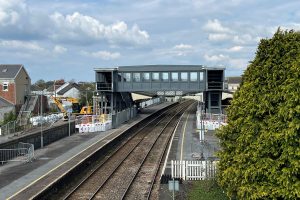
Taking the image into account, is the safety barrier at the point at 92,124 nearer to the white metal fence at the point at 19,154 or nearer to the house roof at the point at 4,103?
the white metal fence at the point at 19,154

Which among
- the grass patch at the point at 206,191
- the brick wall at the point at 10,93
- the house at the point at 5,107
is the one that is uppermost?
the brick wall at the point at 10,93

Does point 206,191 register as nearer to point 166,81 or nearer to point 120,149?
point 120,149

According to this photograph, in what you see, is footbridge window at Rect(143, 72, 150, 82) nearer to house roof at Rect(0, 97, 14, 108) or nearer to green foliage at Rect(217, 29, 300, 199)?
house roof at Rect(0, 97, 14, 108)

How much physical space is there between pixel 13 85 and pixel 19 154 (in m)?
41.5

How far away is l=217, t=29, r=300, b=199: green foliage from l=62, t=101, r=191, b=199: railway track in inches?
323

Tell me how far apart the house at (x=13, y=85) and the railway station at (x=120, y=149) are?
13.5 m

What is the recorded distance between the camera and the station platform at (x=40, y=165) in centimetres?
1943

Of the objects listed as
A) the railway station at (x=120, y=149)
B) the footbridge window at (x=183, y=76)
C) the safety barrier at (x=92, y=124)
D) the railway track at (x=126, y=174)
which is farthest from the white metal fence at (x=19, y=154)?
the footbridge window at (x=183, y=76)

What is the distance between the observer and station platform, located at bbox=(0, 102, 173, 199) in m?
19.4

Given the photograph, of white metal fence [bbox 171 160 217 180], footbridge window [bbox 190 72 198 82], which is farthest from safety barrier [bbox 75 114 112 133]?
white metal fence [bbox 171 160 217 180]

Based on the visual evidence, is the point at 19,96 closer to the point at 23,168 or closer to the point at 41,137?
the point at 41,137

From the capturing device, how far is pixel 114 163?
28.2 m

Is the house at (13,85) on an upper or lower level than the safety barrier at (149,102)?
upper

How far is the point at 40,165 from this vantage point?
2470cm
